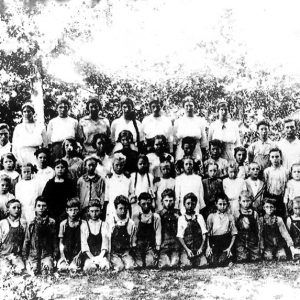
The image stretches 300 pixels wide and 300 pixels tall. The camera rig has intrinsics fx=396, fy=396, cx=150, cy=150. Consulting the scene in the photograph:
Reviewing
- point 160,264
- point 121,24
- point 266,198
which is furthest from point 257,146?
point 121,24

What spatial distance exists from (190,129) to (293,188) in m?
1.23

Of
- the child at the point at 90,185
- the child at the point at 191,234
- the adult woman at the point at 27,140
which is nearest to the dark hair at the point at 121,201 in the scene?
the child at the point at 90,185

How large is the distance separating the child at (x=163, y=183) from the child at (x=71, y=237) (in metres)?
0.77

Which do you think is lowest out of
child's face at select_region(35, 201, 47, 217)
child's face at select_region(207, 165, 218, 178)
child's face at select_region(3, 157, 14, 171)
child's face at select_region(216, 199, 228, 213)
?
child's face at select_region(216, 199, 228, 213)

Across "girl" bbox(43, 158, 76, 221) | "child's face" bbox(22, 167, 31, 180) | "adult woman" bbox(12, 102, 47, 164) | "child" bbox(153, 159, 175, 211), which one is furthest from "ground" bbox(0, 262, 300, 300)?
"adult woman" bbox(12, 102, 47, 164)

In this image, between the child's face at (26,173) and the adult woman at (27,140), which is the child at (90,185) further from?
the adult woman at (27,140)

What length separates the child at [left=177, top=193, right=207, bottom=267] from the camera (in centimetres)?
340

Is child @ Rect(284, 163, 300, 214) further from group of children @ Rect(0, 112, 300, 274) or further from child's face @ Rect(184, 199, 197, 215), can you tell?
child's face @ Rect(184, 199, 197, 215)

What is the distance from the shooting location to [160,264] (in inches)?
133

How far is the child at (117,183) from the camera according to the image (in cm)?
370

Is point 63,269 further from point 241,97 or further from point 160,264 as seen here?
point 241,97

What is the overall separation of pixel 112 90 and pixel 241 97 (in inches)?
63.9

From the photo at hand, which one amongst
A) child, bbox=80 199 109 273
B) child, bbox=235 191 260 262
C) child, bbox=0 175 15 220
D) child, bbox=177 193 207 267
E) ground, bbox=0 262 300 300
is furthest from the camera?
child, bbox=0 175 15 220

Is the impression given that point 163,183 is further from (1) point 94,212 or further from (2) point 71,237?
(2) point 71,237
